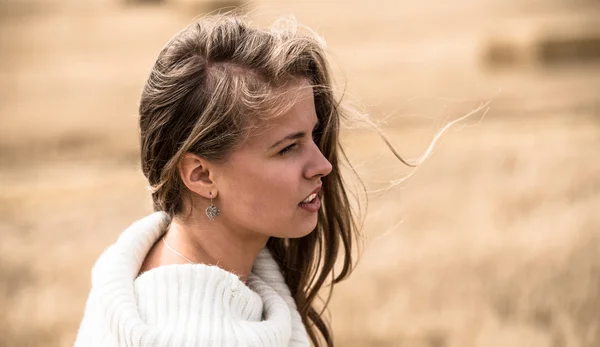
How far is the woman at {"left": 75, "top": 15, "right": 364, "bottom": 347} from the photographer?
2.54m

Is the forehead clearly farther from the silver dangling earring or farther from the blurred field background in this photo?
the blurred field background

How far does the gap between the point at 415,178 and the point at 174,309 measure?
537 centimetres

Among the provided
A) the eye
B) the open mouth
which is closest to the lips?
the open mouth

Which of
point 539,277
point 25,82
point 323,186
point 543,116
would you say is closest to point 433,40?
point 543,116

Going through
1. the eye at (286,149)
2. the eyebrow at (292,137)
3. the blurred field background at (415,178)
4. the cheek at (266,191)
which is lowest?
the blurred field background at (415,178)

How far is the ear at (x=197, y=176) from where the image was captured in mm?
2676

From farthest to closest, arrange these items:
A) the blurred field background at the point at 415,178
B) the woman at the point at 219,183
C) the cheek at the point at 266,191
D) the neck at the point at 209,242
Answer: the blurred field background at the point at 415,178 < the neck at the point at 209,242 < the cheek at the point at 266,191 < the woman at the point at 219,183

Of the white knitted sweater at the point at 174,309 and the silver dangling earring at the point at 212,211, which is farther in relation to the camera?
the silver dangling earring at the point at 212,211

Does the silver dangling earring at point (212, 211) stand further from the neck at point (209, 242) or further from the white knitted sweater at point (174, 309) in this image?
the white knitted sweater at point (174, 309)

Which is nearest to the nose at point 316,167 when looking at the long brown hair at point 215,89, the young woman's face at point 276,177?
the young woman's face at point 276,177

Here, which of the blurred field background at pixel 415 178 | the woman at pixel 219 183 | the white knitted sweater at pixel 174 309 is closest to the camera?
the white knitted sweater at pixel 174 309

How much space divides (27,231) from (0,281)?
1163mm

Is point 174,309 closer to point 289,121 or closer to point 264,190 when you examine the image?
point 264,190

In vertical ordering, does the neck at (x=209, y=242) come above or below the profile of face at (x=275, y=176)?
below
